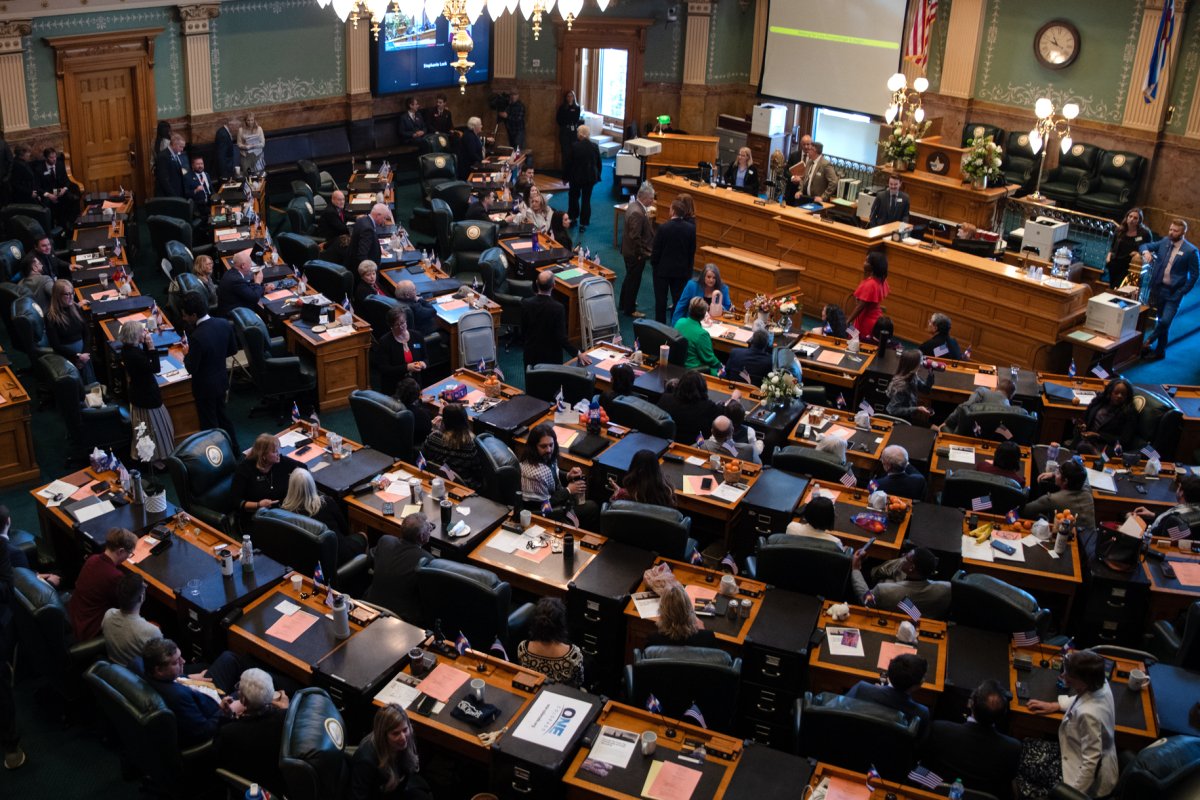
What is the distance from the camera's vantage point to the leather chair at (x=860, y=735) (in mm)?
5812

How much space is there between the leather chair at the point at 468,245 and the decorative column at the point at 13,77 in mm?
6738

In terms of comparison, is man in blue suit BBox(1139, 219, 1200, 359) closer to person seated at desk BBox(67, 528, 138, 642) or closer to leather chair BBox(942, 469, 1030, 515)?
leather chair BBox(942, 469, 1030, 515)

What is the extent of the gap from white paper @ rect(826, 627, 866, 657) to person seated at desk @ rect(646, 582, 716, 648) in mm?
797

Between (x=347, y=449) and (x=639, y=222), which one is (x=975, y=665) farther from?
(x=639, y=222)

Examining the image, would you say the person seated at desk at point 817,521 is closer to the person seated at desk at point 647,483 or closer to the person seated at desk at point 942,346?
the person seated at desk at point 647,483

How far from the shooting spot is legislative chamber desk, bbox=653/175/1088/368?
488 inches

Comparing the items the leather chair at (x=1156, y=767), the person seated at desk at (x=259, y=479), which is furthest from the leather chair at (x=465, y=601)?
the leather chair at (x=1156, y=767)

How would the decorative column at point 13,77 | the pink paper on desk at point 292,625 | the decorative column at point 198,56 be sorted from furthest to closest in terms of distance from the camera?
the decorative column at point 198,56 → the decorative column at point 13,77 → the pink paper on desk at point 292,625

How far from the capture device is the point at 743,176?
16.0m

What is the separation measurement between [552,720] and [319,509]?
2.67 m

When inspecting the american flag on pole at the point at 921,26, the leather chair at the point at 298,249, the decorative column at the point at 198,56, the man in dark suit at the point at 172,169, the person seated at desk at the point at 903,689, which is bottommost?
the person seated at desk at the point at 903,689

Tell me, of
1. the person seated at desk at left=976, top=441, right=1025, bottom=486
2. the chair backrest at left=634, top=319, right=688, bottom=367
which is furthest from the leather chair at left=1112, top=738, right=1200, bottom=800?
the chair backrest at left=634, top=319, right=688, bottom=367

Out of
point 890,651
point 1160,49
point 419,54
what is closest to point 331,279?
point 890,651

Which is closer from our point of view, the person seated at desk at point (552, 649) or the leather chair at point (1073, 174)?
the person seated at desk at point (552, 649)
